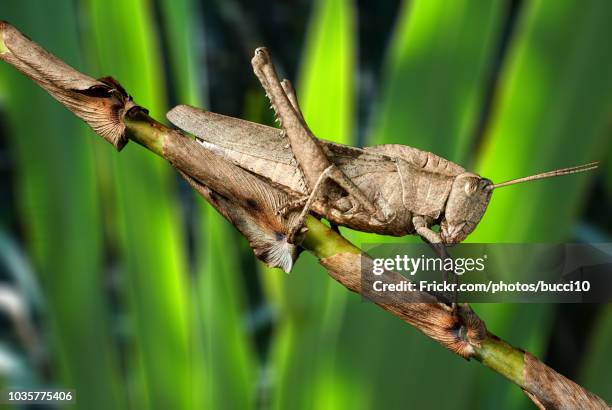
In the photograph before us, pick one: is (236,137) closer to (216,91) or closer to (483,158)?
(483,158)

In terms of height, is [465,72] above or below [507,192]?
above

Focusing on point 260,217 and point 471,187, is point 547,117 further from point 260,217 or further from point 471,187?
point 260,217

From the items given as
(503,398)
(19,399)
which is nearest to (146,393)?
(19,399)

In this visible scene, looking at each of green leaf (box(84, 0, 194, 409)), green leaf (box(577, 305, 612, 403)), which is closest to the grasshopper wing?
green leaf (box(84, 0, 194, 409))

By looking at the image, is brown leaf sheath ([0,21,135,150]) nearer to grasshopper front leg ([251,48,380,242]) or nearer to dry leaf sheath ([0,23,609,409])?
dry leaf sheath ([0,23,609,409])

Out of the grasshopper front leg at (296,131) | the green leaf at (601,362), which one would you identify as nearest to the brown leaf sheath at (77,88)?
the grasshopper front leg at (296,131)

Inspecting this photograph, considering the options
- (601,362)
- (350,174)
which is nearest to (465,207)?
(350,174)
